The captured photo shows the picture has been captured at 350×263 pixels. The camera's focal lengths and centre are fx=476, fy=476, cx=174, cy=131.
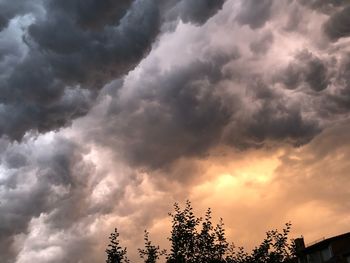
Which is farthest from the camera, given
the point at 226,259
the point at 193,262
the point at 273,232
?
the point at 273,232

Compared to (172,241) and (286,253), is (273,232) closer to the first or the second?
(286,253)

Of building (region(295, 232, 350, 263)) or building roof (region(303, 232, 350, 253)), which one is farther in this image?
building roof (region(303, 232, 350, 253))

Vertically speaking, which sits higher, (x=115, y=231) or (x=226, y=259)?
(x=115, y=231)

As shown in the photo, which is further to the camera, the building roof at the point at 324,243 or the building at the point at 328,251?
the building roof at the point at 324,243

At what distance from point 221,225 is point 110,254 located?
12133 millimetres

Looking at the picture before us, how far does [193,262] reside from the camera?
48781 millimetres

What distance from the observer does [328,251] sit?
64.6 metres

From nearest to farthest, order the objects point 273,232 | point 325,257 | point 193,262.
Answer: point 193,262
point 273,232
point 325,257

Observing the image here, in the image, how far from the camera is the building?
6012 centimetres

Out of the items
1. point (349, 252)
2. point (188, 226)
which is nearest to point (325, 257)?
point (349, 252)

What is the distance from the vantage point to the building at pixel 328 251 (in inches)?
2367

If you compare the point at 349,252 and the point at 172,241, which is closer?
the point at 172,241

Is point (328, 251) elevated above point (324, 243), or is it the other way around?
point (324, 243)

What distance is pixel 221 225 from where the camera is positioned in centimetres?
5084
